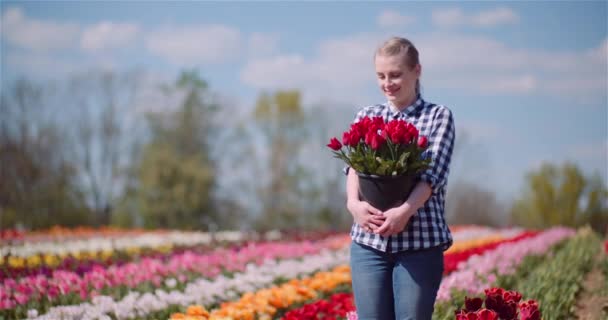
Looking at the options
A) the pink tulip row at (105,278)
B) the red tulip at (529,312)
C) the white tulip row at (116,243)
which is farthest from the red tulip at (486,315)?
the white tulip row at (116,243)

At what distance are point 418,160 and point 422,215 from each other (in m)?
Result: 0.27

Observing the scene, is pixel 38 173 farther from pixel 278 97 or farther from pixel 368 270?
pixel 368 270

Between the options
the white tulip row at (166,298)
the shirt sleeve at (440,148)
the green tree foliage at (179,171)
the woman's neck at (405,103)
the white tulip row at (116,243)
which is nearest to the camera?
the shirt sleeve at (440,148)

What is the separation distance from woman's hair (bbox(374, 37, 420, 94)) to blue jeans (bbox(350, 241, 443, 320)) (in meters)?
0.83

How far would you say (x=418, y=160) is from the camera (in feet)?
8.32

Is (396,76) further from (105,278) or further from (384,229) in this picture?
(105,278)

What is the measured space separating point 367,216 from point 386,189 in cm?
15

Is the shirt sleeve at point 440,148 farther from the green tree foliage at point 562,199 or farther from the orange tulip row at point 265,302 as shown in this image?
the green tree foliage at point 562,199

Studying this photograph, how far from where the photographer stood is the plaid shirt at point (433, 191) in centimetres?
257

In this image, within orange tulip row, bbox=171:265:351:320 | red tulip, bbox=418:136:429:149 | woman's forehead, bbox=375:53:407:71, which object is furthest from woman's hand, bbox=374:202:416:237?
orange tulip row, bbox=171:265:351:320

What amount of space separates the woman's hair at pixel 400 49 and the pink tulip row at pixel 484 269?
2420mm

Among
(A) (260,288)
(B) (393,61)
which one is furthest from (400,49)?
(A) (260,288)

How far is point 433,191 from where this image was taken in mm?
2629

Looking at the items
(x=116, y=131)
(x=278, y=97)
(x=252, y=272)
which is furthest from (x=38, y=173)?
(x=252, y=272)
